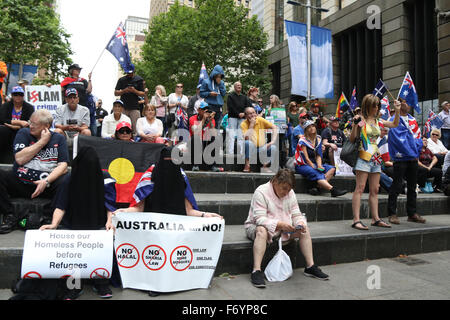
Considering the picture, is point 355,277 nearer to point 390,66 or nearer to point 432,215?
point 432,215

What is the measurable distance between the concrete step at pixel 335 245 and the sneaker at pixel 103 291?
0.84 metres

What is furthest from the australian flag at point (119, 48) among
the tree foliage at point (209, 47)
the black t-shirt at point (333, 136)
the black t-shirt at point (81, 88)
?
Answer: the tree foliage at point (209, 47)

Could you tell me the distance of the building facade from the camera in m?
15.7

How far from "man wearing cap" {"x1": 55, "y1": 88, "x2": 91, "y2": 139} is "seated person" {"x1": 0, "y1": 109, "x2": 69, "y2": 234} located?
1975 mm

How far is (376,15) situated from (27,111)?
60.1ft

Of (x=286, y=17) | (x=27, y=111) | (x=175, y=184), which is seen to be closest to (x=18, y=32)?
(x=27, y=111)

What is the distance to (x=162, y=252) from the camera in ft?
12.3

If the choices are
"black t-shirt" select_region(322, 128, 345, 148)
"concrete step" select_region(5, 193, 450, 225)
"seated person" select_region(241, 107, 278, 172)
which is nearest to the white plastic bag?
"concrete step" select_region(5, 193, 450, 225)

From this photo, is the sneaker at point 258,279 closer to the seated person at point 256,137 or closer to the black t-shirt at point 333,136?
the seated person at point 256,137

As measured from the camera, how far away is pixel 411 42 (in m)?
17.6

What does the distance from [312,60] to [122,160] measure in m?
12.6

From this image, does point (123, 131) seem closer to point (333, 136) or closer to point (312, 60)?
point (333, 136)

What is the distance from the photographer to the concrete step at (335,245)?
3.69 m

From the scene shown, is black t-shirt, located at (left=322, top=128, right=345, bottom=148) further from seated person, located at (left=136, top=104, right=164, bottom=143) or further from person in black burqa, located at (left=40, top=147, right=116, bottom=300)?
person in black burqa, located at (left=40, top=147, right=116, bottom=300)
